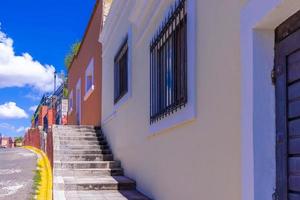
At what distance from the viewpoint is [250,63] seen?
362 cm

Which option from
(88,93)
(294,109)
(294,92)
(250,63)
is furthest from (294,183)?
(88,93)

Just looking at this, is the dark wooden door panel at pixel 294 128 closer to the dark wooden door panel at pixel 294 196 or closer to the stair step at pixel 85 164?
the dark wooden door panel at pixel 294 196

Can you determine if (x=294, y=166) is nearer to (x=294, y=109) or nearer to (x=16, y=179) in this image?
(x=294, y=109)

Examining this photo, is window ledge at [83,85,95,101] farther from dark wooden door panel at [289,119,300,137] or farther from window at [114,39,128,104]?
dark wooden door panel at [289,119,300,137]

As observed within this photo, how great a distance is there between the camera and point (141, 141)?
8555 mm

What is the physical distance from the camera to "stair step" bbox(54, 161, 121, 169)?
10.5m

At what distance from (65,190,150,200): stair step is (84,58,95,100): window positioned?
832 centimetres

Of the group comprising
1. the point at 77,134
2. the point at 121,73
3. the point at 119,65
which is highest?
the point at 119,65

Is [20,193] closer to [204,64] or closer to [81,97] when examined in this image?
[204,64]

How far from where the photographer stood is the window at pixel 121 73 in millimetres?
10523

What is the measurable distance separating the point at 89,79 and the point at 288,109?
15.3m

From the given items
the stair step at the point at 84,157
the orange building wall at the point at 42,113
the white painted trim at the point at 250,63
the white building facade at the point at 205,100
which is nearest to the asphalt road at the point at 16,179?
the stair step at the point at 84,157

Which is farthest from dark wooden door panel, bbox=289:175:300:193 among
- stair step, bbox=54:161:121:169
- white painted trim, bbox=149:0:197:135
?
stair step, bbox=54:161:121:169

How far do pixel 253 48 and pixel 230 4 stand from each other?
0.74 m
